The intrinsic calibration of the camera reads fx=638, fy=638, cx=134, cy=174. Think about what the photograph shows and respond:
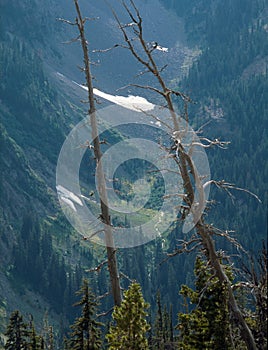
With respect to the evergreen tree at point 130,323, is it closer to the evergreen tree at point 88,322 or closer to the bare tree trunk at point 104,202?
the bare tree trunk at point 104,202

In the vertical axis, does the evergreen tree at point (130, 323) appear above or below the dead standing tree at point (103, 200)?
below

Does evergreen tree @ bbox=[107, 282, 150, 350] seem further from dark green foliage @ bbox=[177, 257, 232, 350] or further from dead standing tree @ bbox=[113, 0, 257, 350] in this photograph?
dead standing tree @ bbox=[113, 0, 257, 350]

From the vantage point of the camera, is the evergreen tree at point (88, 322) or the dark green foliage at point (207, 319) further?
the evergreen tree at point (88, 322)

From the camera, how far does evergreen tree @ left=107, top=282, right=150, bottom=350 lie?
79.4 ft

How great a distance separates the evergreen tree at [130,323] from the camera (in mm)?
24203

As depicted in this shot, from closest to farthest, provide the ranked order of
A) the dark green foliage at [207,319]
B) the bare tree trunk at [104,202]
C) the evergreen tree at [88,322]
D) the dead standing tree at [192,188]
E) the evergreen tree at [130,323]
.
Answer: the dead standing tree at [192,188], the bare tree trunk at [104,202], the dark green foliage at [207,319], the evergreen tree at [130,323], the evergreen tree at [88,322]

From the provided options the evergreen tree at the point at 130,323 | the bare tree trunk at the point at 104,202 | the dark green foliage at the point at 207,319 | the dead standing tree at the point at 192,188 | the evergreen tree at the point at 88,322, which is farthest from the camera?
the evergreen tree at the point at 88,322

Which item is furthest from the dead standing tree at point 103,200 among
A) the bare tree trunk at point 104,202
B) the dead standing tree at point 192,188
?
the dead standing tree at point 192,188

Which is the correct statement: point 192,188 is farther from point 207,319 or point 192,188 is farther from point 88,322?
point 88,322

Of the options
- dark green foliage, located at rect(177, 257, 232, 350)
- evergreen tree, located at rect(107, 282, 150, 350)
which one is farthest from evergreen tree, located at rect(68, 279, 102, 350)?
dark green foliage, located at rect(177, 257, 232, 350)

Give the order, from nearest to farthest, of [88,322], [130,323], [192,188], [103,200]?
[192,188] < [103,200] < [130,323] < [88,322]

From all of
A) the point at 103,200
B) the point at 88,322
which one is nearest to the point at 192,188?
the point at 103,200

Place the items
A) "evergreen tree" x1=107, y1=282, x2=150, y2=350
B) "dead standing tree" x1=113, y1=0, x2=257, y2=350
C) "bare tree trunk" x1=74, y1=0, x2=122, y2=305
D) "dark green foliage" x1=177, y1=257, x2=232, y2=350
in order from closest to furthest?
"dead standing tree" x1=113, y1=0, x2=257, y2=350, "bare tree trunk" x1=74, y1=0, x2=122, y2=305, "dark green foliage" x1=177, y1=257, x2=232, y2=350, "evergreen tree" x1=107, y1=282, x2=150, y2=350

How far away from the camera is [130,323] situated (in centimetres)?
2480
